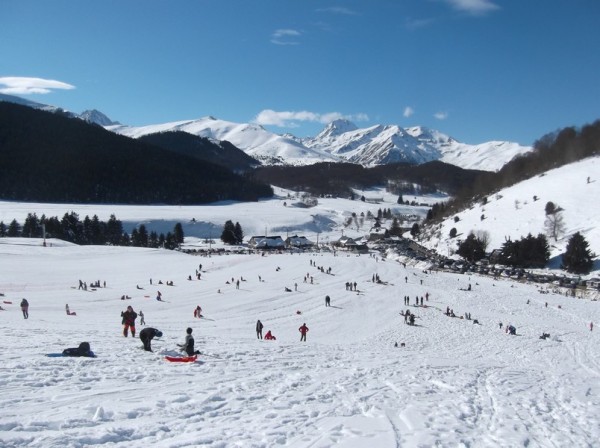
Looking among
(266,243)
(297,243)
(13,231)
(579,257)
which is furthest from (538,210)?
(13,231)

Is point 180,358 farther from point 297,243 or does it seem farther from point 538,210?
point 297,243

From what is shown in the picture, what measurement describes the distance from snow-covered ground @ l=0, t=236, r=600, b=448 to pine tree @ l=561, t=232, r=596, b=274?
94.5ft

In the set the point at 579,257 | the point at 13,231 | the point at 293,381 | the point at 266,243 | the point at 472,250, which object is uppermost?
the point at 13,231

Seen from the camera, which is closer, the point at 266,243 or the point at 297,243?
the point at 266,243

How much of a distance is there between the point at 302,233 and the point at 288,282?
8321 cm

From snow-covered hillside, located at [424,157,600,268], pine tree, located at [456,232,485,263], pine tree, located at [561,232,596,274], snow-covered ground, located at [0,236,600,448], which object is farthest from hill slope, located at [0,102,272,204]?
pine tree, located at [561,232,596,274]

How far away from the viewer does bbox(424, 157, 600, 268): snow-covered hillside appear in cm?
6988

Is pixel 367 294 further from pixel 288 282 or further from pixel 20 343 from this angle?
pixel 20 343

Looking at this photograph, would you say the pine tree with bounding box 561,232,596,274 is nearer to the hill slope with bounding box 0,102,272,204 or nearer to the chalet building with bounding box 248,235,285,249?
the chalet building with bounding box 248,235,285,249

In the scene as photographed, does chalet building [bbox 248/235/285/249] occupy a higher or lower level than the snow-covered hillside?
lower

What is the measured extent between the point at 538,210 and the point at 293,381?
256 feet

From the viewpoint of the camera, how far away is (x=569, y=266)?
5753cm

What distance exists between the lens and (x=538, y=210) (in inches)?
3059

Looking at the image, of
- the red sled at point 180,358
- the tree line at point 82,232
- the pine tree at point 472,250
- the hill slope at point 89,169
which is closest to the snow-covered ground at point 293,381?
the red sled at point 180,358
